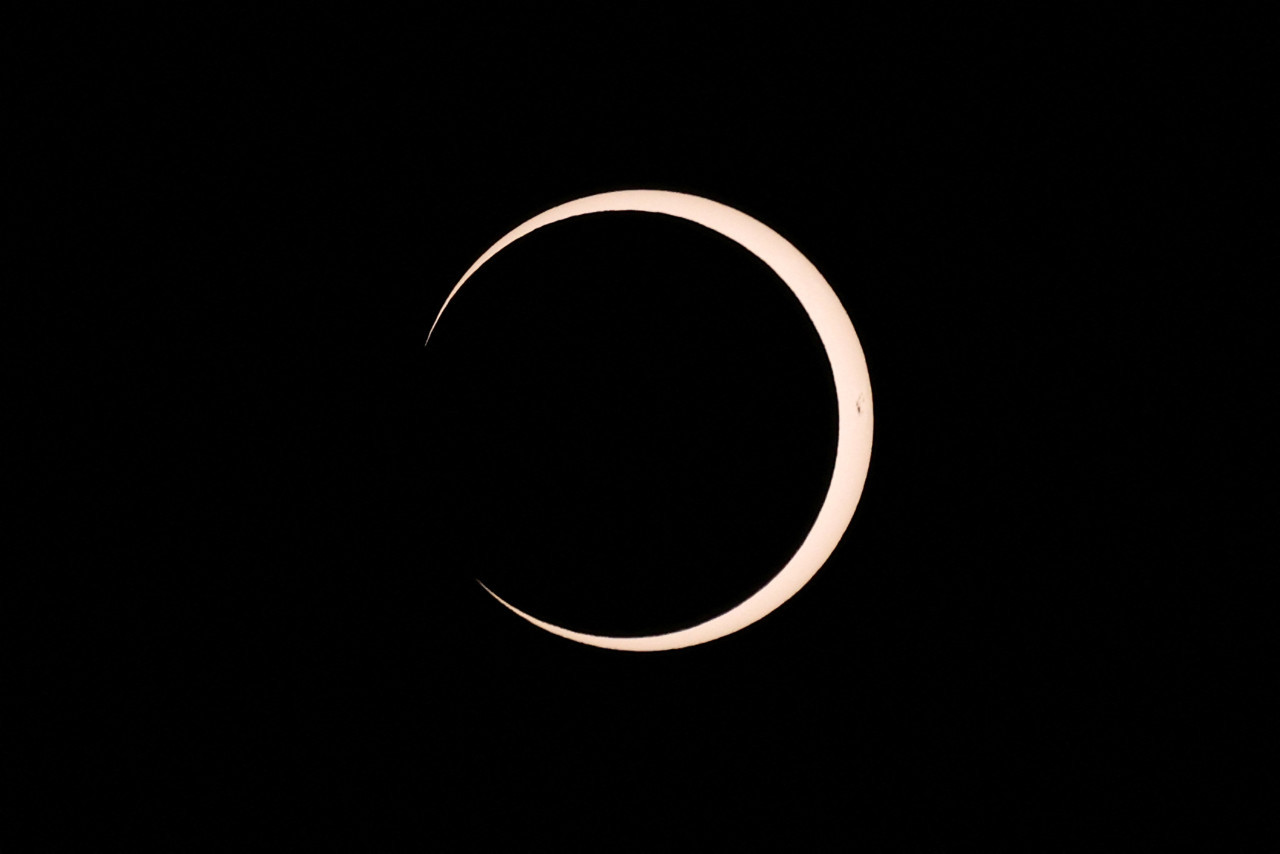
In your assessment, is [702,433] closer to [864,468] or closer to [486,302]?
[864,468]

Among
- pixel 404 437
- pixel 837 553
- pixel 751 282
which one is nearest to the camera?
pixel 751 282

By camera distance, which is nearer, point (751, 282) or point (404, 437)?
point (751, 282)

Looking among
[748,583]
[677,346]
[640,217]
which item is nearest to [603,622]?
[748,583]

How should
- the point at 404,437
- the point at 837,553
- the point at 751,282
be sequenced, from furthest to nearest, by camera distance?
the point at 837,553, the point at 404,437, the point at 751,282

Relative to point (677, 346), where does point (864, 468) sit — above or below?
below

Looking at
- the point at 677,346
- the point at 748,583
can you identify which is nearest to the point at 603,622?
the point at 748,583

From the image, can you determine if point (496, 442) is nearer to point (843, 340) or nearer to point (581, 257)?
point (581, 257)

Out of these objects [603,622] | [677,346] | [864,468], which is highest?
[677,346]
